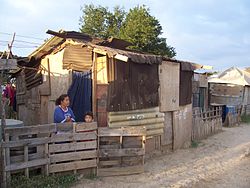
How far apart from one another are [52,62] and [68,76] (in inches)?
49.2

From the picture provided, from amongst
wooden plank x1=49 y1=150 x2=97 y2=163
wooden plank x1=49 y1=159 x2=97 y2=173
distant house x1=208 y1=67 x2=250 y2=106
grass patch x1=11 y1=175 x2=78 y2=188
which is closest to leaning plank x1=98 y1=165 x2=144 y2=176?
wooden plank x1=49 y1=159 x2=97 y2=173

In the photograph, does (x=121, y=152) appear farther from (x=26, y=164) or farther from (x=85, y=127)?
(x=26, y=164)

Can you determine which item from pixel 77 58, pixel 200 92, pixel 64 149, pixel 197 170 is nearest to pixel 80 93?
pixel 77 58

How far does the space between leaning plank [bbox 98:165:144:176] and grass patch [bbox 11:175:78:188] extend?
0.73 metres

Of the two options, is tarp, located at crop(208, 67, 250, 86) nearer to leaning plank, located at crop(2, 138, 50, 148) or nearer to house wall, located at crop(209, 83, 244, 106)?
house wall, located at crop(209, 83, 244, 106)

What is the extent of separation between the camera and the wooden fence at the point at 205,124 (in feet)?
43.6

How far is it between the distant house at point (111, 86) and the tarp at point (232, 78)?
12.9 m

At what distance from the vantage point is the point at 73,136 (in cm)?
718

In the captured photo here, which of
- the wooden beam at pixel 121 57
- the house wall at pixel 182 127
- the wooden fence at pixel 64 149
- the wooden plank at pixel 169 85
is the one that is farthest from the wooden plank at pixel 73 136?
the house wall at pixel 182 127

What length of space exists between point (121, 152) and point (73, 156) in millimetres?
1178

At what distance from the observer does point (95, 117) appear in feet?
28.4

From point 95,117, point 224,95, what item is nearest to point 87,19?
point 224,95

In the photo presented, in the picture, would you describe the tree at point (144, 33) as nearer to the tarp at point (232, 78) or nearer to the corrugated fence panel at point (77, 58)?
the tarp at point (232, 78)

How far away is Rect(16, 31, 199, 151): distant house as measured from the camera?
864 centimetres
